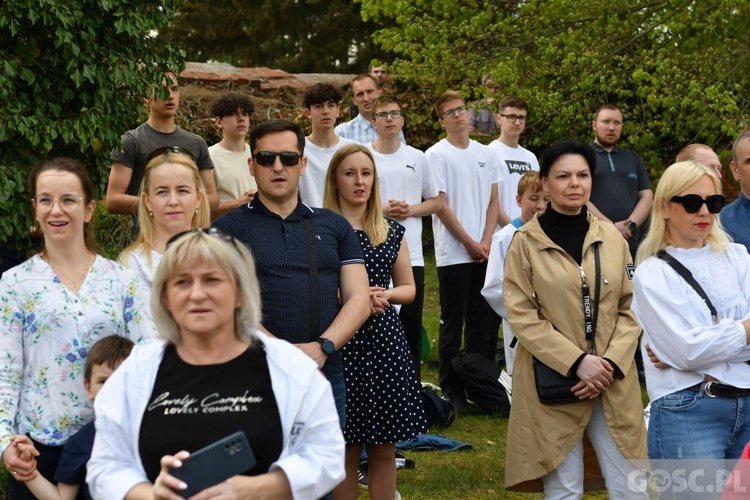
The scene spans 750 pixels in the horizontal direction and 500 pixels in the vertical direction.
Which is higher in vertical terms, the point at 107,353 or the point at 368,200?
the point at 368,200

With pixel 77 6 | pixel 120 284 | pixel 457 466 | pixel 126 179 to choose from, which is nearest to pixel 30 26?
pixel 77 6

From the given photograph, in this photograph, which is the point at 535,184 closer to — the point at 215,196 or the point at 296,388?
the point at 215,196

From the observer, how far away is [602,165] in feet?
30.0

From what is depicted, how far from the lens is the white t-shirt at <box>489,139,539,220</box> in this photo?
9.09 metres

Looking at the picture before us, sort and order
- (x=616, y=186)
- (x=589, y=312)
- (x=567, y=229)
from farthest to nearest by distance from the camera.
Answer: (x=616, y=186) → (x=567, y=229) → (x=589, y=312)

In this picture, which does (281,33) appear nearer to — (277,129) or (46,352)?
(277,129)

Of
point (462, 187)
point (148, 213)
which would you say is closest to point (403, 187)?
point (462, 187)

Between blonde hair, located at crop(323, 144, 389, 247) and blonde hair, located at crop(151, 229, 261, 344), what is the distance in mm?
2459

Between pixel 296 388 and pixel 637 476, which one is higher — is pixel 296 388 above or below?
above

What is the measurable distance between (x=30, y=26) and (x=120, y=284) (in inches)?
71.2

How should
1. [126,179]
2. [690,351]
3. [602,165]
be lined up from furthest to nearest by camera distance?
1. [602,165]
2. [126,179]
3. [690,351]

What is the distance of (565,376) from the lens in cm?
500

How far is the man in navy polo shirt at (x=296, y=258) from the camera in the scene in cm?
478

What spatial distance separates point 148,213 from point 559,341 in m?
2.02
